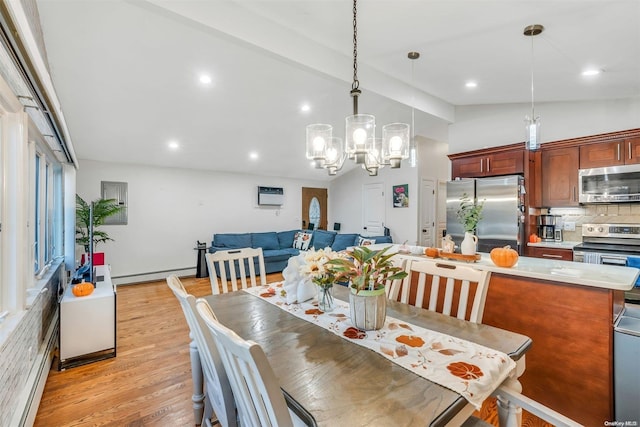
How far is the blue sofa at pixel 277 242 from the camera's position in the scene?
5738mm

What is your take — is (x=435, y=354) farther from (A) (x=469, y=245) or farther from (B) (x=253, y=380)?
(A) (x=469, y=245)

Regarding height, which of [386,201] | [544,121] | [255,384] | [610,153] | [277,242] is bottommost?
[277,242]

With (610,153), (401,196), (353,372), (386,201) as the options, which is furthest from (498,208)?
(353,372)

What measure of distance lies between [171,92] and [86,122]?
136 centimetres

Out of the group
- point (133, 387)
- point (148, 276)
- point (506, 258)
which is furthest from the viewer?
point (148, 276)

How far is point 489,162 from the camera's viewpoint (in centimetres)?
435

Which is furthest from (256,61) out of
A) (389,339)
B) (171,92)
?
(389,339)

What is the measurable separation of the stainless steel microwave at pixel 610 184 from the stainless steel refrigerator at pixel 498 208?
0.63m

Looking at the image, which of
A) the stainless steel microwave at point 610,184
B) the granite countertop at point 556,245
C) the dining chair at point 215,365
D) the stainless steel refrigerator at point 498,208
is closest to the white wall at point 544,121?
the stainless steel microwave at point 610,184

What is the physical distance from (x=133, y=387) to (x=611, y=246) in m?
5.01

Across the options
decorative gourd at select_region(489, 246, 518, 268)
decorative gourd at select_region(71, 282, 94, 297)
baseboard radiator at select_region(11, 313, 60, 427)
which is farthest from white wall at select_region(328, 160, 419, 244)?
baseboard radiator at select_region(11, 313, 60, 427)

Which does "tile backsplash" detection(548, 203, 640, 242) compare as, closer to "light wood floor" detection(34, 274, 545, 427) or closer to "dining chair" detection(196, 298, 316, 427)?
"light wood floor" detection(34, 274, 545, 427)

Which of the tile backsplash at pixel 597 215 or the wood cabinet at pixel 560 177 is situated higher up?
the wood cabinet at pixel 560 177

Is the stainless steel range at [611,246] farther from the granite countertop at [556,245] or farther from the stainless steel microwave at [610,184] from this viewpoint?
the stainless steel microwave at [610,184]
